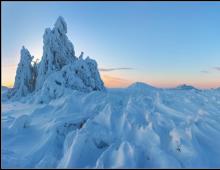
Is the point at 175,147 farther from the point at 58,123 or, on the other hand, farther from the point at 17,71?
the point at 17,71

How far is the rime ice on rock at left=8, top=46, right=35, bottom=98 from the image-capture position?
3436cm

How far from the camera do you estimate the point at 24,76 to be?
34.7 metres

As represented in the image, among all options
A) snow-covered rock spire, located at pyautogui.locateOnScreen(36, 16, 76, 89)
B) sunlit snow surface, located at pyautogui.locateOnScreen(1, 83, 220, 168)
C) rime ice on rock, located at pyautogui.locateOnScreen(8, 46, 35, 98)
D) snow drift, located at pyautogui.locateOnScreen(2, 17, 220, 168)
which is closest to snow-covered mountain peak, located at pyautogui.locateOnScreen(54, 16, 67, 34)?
snow-covered rock spire, located at pyautogui.locateOnScreen(36, 16, 76, 89)

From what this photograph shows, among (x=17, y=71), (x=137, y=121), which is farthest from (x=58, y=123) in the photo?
(x=17, y=71)

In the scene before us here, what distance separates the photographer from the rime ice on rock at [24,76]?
3436 cm

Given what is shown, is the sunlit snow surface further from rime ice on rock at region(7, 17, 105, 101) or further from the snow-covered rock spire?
the snow-covered rock spire

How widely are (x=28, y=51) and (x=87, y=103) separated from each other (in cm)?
2350

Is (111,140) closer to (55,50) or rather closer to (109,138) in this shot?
(109,138)

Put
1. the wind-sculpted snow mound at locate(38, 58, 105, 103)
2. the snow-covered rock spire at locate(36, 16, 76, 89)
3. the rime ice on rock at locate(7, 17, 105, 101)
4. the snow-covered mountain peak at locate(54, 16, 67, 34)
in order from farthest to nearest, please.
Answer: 1. the snow-covered mountain peak at locate(54, 16, 67, 34)
2. the snow-covered rock spire at locate(36, 16, 76, 89)
3. the rime ice on rock at locate(7, 17, 105, 101)
4. the wind-sculpted snow mound at locate(38, 58, 105, 103)

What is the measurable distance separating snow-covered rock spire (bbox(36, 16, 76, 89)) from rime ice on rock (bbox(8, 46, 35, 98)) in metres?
3.22

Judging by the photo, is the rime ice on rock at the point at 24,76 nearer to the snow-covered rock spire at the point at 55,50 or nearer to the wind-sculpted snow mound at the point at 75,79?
the snow-covered rock spire at the point at 55,50

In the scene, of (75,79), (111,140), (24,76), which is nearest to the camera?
(111,140)

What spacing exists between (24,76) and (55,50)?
569 centimetres

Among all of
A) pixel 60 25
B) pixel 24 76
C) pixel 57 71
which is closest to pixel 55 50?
pixel 60 25
